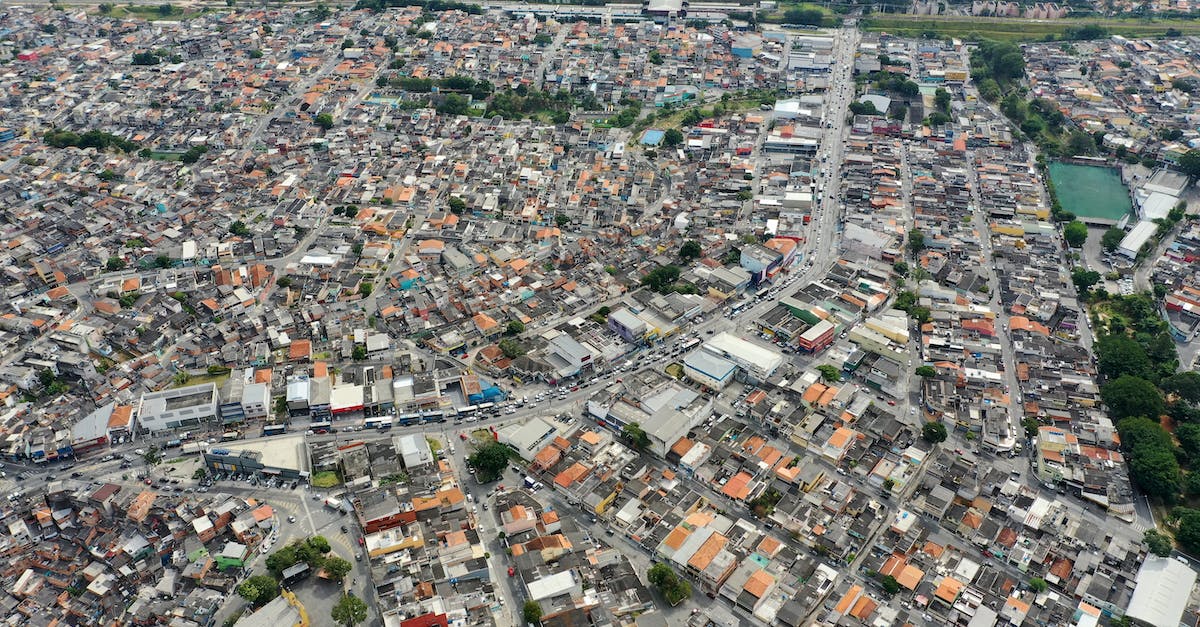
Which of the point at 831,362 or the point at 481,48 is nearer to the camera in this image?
the point at 831,362

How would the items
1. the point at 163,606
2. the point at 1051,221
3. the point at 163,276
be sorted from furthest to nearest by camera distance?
the point at 1051,221 < the point at 163,276 < the point at 163,606

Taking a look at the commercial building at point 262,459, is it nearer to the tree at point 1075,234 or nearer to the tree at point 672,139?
the tree at point 672,139

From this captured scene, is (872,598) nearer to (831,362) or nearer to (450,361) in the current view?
(831,362)

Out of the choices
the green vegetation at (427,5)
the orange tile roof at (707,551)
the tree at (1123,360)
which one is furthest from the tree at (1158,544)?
the green vegetation at (427,5)

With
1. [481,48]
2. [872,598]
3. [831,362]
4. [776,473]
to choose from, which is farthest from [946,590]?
[481,48]

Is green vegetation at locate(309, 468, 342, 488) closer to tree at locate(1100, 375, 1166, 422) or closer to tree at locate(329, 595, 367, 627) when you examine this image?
tree at locate(329, 595, 367, 627)

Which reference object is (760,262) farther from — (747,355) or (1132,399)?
(1132,399)

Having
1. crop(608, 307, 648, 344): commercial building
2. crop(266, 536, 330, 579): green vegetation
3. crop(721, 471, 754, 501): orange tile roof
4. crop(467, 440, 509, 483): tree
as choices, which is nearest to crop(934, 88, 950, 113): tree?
crop(608, 307, 648, 344): commercial building
